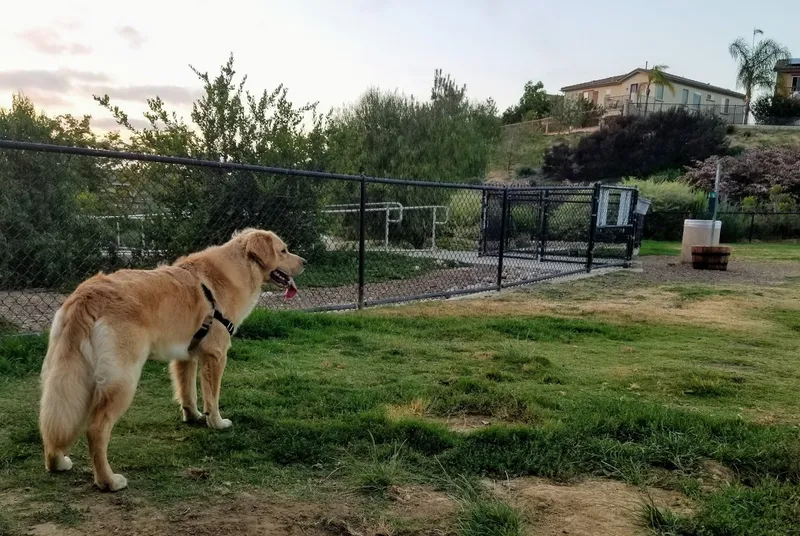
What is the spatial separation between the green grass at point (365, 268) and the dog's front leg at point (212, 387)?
15.8ft

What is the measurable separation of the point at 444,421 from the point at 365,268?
7.56 metres

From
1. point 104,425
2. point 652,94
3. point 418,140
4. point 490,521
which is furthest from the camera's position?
point 652,94

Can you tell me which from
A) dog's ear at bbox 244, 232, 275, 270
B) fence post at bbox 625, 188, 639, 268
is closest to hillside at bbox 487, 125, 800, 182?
fence post at bbox 625, 188, 639, 268

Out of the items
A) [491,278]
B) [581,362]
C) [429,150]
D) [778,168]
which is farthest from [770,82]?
[581,362]

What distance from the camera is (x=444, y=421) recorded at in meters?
3.52

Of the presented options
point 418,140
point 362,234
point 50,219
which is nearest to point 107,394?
point 362,234

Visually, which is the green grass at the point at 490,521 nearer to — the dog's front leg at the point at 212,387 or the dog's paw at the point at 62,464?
the dog's front leg at the point at 212,387

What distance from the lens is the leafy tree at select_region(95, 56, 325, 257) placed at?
25.4 feet

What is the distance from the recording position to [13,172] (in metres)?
6.92

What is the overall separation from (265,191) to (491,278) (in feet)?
15.1

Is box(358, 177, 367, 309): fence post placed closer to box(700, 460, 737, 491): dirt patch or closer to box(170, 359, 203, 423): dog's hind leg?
box(170, 359, 203, 423): dog's hind leg

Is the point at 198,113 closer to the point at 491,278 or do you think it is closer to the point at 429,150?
the point at 491,278

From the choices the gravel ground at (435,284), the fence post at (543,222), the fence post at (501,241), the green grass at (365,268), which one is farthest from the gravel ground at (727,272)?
the green grass at (365,268)

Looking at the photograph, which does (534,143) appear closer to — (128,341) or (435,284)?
(435,284)
